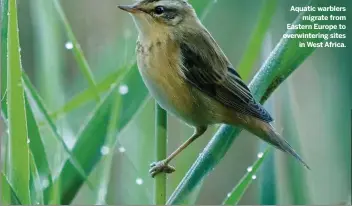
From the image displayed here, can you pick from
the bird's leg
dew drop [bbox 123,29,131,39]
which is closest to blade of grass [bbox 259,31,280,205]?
the bird's leg

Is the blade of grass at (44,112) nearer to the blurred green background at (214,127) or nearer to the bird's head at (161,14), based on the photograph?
the blurred green background at (214,127)

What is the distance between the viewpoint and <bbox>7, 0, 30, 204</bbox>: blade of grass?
0.89m

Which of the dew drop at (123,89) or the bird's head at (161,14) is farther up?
the bird's head at (161,14)

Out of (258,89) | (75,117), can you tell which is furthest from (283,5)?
(75,117)

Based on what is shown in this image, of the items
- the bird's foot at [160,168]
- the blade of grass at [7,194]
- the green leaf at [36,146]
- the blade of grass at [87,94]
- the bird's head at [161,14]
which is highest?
the bird's head at [161,14]

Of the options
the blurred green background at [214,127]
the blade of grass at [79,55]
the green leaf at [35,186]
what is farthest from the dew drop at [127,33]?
the green leaf at [35,186]

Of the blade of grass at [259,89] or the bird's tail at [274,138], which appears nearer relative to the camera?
the blade of grass at [259,89]

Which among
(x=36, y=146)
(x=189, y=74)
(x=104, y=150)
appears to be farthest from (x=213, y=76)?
(x=36, y=146)

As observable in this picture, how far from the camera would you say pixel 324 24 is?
1074mm

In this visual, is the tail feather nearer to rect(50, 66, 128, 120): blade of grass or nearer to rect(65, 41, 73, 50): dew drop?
rect(50, 66, 128, 120): blade of grass

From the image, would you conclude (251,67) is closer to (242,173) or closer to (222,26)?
(222,26)

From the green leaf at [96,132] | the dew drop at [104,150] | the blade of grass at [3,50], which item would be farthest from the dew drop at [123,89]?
the blade of grass at [3,50]

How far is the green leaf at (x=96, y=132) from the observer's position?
0.93 meters

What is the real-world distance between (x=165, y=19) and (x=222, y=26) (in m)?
0.18
